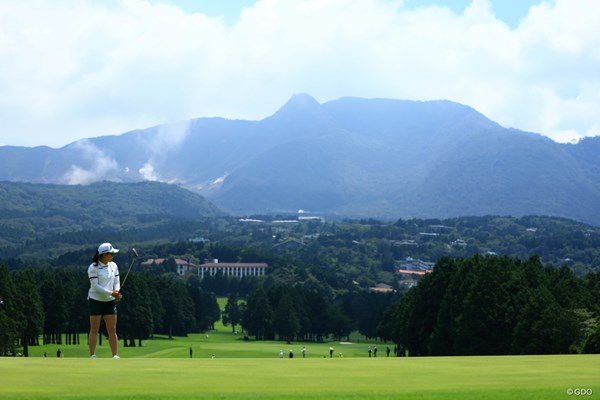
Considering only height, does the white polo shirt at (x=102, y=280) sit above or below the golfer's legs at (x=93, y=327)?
above

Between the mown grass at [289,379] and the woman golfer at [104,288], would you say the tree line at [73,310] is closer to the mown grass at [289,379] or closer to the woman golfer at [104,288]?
the woman golfer at [104,288]

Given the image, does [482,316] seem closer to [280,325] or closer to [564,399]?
[564,399]

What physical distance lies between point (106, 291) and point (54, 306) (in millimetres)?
108550

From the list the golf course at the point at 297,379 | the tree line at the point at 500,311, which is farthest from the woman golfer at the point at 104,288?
the tree line at the point at 500,311

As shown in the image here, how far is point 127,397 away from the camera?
19734 millimetres

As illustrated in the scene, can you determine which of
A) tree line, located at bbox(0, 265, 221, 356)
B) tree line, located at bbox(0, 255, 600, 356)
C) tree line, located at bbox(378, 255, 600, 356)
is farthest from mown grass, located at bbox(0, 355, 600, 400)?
tree line, located at bbox(0, 265, 221, 356)

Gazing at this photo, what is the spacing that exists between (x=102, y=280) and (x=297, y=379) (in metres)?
8.68

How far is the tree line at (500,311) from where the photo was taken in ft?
248

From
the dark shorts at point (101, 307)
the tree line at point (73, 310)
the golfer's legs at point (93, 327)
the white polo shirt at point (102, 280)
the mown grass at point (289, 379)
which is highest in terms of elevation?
the white polo shirt at point (102, 280)

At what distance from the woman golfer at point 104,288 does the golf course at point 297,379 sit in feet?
9.60

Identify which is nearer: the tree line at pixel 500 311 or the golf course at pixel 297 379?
the golf course at pixel 297 379

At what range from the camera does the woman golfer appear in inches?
1139

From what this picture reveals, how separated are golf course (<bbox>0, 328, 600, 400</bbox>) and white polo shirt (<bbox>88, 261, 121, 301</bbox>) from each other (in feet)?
9.49

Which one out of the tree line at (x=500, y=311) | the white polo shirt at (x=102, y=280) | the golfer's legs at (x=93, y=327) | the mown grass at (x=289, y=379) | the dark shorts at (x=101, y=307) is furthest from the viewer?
the tree line at (x=500, y=311)
